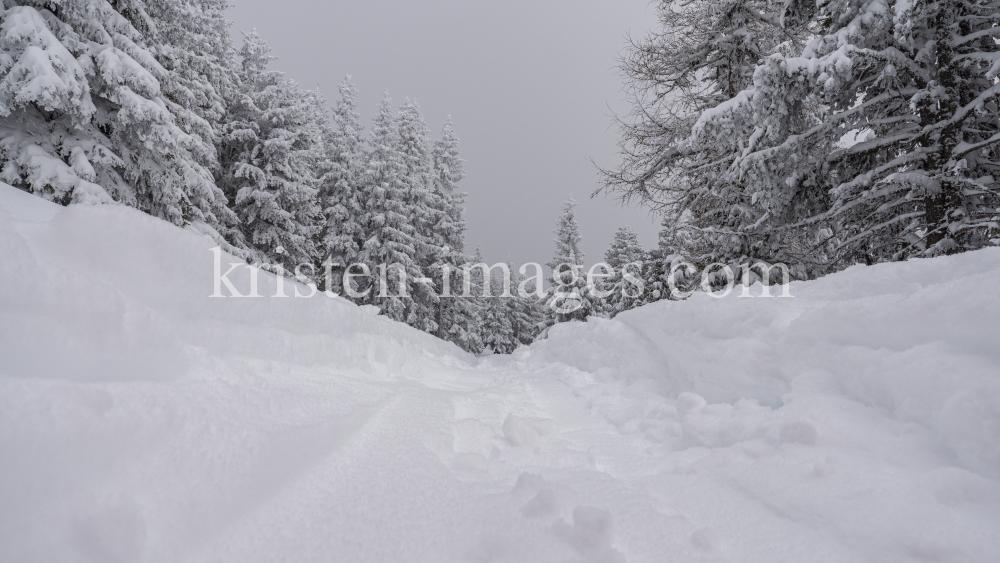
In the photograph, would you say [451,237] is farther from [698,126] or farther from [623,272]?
[698,126]

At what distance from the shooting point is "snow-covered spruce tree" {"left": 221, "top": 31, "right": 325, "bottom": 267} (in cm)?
1556

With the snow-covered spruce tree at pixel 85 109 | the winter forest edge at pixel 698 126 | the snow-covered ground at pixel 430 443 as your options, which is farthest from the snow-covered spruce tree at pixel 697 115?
the snow-covered spruce tree at pixel 85 109

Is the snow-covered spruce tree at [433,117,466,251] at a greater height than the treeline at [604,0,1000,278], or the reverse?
the snow-covered spruce tree at [433,117,466,251]

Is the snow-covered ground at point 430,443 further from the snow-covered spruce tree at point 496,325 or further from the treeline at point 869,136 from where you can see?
the snow-covered spruce tree at point 496,325

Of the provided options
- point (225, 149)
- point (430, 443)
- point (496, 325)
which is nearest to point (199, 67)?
point (225, 149)

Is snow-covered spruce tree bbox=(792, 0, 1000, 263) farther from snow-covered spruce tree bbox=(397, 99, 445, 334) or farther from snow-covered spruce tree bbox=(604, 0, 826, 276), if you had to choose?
snow-covered spruce tree bbox=(397, 99, 445, 334)

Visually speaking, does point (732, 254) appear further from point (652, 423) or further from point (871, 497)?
point (871, 497)

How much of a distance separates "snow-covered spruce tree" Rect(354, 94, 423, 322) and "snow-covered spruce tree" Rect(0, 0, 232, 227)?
1070cm

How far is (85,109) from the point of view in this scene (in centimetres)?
720

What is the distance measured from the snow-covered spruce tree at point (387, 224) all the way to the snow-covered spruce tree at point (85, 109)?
1070 cm

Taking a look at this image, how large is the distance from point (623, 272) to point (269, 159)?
17.4 metres

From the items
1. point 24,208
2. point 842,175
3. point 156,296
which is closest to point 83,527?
point 156,296

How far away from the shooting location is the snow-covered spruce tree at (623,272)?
21594 mm

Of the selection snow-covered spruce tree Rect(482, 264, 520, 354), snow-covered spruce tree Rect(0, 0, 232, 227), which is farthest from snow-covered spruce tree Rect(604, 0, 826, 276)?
snow-covered spruce tree Rect(482, 264, 520, 354)
